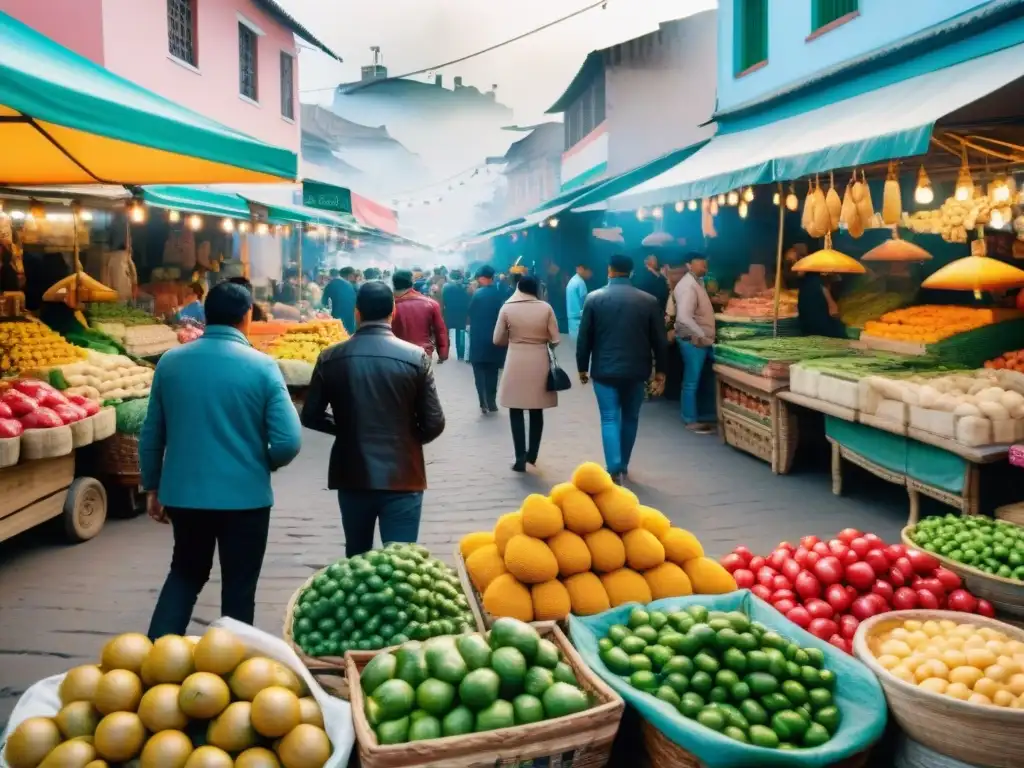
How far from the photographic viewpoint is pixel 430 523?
6824mm

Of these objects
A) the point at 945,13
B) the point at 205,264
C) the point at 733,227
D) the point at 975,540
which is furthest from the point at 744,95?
the point at 975,540

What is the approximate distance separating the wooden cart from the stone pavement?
174mm

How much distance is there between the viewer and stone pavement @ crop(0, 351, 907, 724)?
16.0ft

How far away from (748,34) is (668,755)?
1411 centimetres

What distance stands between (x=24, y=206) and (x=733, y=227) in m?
11.5

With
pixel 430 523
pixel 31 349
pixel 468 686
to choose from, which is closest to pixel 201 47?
pixel 31 349

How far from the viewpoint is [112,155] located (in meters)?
5.27

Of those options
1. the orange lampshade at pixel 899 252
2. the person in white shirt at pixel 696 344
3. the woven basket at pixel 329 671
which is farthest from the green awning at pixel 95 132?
the orange lampshade at pixel 899 252

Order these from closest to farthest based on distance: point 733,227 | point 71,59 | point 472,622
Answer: point 472,622 → point 71,59 → point 733,227

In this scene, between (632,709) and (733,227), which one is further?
(733,227)

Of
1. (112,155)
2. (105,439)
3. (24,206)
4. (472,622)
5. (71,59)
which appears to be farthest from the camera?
(24,206)

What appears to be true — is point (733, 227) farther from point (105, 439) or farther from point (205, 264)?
point (105, 439)

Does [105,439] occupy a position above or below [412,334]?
below

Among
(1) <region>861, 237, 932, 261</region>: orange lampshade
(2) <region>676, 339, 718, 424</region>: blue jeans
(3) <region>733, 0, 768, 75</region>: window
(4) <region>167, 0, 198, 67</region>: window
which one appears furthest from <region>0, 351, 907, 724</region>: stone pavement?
(4) <region>167, 0, 198, 67</region>: window
